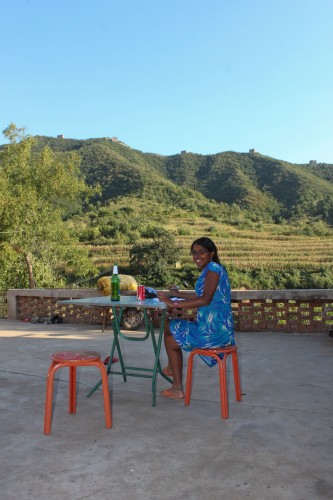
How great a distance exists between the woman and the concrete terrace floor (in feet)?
1.43

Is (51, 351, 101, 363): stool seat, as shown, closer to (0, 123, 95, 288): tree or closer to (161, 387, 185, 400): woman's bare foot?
(161, 387, 185, 400): woman's bare foot

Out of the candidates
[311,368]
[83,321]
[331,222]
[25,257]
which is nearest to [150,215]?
[331,222]

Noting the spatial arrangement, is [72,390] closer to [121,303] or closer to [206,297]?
[121,303]

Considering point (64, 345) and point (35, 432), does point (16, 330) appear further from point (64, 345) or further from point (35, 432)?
point (35, 432)

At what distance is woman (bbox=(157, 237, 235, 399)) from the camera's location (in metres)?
3.25

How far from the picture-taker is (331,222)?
48.6 meters

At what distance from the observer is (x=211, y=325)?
129 inches

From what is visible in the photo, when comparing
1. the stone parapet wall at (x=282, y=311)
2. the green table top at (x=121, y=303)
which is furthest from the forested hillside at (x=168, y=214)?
the green table top at (x=121, y=303)

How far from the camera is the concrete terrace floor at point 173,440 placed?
2119 millimetres

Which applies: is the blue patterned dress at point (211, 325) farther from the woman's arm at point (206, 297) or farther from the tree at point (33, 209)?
the tree at point (33, 209)

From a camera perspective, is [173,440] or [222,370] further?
[222,370]

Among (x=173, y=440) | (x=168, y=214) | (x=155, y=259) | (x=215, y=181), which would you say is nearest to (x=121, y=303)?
(x=173, y=440)

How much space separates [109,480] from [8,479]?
45cm

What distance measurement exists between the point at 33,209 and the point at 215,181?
38489 millimetres
